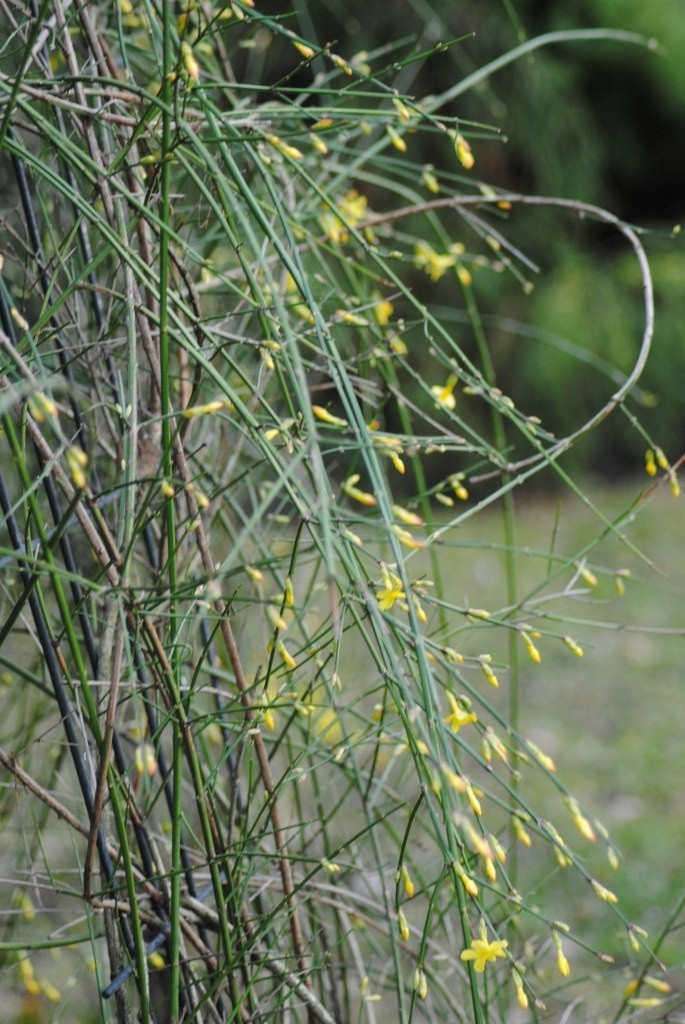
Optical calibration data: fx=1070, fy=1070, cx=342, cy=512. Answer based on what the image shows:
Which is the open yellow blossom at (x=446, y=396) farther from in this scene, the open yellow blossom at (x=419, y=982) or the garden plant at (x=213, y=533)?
the open yellow blossom at (x=419, y=982)

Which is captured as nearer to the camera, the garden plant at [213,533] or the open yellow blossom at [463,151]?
the garden plant at [213,533]

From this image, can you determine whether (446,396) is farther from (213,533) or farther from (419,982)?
(419,982)

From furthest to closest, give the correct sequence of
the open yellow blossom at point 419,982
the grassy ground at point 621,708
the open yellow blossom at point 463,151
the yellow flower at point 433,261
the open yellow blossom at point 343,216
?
the grassy ground at point 621,708, the yellow flower at point 433,261, the open yellow blossom at point 343,216, the open yellow blossom at point 463,151, the open yellow blossom at point 419,982

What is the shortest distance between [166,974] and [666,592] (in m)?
3.31

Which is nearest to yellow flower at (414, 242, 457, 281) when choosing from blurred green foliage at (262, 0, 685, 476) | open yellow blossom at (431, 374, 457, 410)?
open yellow blossom at (431, 374, 457, 410)

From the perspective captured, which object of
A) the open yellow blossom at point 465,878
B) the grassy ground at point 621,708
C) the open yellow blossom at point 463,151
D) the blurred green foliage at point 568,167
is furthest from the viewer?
the blurred green foliage at point 568,167

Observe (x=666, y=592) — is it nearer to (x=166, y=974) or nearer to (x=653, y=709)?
(x=653, y=709)

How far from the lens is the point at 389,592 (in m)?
0.81

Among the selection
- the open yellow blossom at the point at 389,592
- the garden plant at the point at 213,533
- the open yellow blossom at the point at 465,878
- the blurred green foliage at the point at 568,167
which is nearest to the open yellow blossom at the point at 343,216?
the garden plant at the point at 213,533

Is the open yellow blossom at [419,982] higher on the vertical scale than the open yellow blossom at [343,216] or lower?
lower

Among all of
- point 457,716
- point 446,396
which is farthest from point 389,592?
point 446,396

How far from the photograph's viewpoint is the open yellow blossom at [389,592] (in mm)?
813

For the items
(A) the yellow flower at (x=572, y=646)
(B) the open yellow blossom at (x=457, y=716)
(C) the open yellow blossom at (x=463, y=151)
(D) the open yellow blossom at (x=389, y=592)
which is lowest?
(B) the open yellow blossom at (x=457, y=716)

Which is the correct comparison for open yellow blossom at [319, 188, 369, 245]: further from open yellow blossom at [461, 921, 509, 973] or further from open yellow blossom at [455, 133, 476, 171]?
open yellow blossom at [461, 921, 509, 973]
